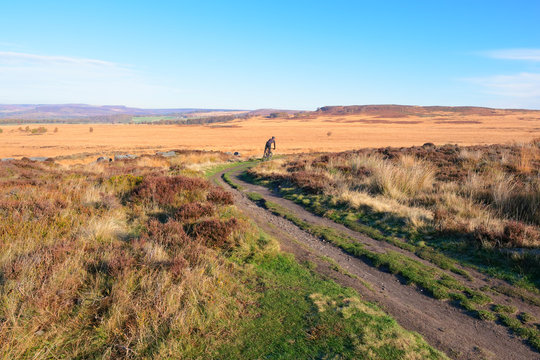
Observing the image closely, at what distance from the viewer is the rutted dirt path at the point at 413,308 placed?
421 centimetres

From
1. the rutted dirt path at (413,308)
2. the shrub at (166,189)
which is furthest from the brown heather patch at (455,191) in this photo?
the shrub at (166,189)

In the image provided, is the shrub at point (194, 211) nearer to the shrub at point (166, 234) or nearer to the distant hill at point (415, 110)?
the shrub at point (166, 234)

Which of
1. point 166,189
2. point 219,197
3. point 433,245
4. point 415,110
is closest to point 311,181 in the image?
point 219,197

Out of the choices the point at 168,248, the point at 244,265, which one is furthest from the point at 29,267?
the point at 244,265

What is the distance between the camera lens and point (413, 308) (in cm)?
520

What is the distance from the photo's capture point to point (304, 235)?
8.93 metres

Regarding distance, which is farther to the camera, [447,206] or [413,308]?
[447,206]

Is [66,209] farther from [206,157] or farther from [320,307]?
[206,157]

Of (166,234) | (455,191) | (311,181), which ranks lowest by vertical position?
(311,181)

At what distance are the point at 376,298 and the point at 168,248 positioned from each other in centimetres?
399

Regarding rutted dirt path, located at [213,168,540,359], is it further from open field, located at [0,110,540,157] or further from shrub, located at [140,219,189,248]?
open field, located at [0,110,540,157]

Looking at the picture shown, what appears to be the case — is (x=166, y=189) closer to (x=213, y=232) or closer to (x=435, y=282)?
(x=213, y=232)

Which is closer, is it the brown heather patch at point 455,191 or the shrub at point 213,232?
the shrub at point 213,232

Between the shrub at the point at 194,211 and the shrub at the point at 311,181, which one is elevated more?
the shrub at the point at 194,211
